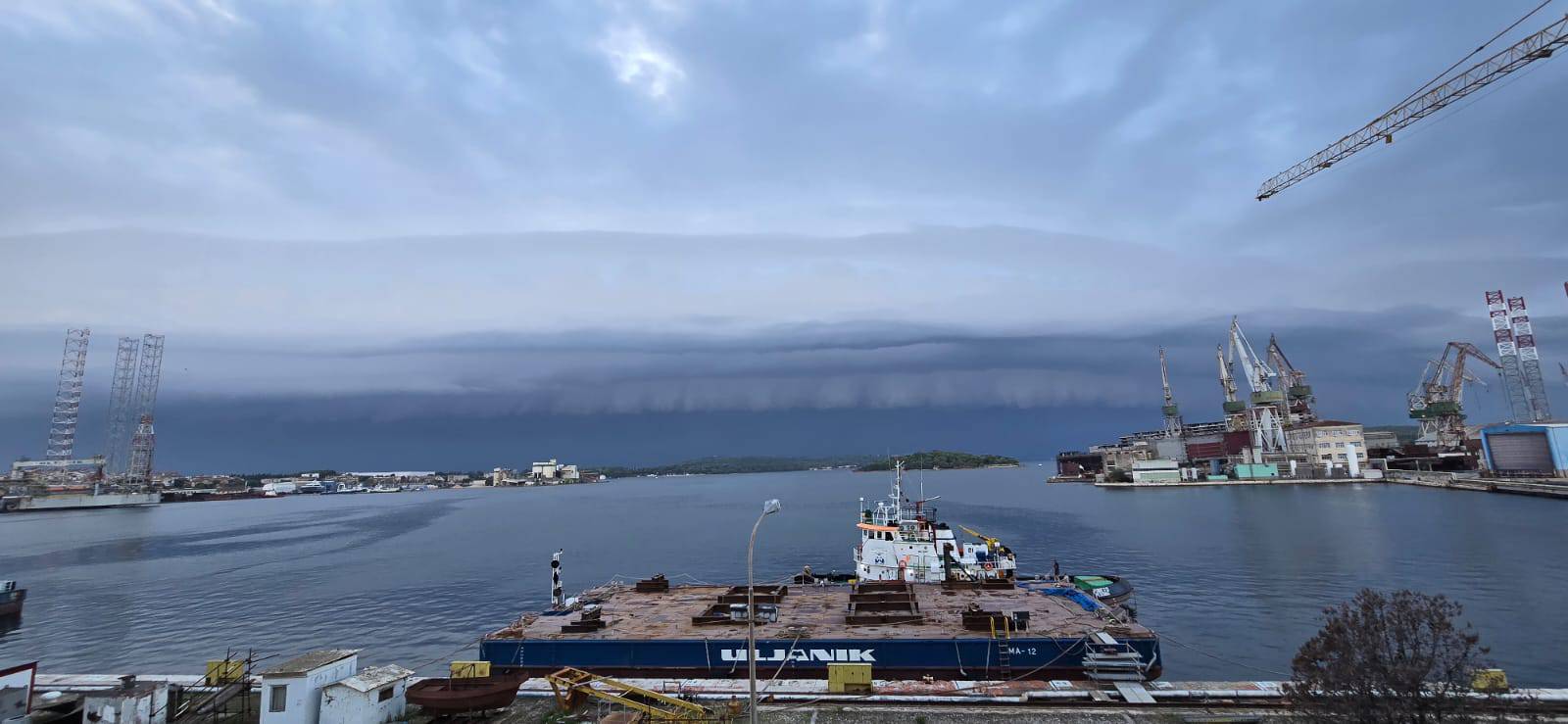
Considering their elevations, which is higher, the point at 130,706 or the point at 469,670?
the point at 130,706

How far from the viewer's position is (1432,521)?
299ft

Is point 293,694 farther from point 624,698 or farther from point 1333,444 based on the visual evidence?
point 1333,444

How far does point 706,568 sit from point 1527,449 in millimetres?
183281

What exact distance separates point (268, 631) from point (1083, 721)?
59842 mm

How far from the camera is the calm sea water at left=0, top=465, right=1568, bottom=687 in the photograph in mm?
44562

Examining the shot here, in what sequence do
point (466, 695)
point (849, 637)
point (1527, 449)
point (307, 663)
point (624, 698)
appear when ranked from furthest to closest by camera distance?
point (1527, 449) → point (849, 637) → point (624, 698) → point (307, 663) → point (466, 695)

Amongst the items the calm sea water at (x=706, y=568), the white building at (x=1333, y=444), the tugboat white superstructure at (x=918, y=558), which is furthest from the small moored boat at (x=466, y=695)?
the white building at (x=1333, y=444)

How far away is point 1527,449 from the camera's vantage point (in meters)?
139

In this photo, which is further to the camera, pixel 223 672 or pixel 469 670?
pixel 223 672

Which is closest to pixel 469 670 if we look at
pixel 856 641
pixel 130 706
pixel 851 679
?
pixel 130 706

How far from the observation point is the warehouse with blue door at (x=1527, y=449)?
132 m

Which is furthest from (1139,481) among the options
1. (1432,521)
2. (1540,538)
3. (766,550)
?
(766,550)

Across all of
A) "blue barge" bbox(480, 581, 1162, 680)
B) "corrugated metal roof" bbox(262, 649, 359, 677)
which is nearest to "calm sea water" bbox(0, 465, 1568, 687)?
"blue barge" bbox(480, 581, 1162, 680)

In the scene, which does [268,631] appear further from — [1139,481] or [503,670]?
[1139,481]
